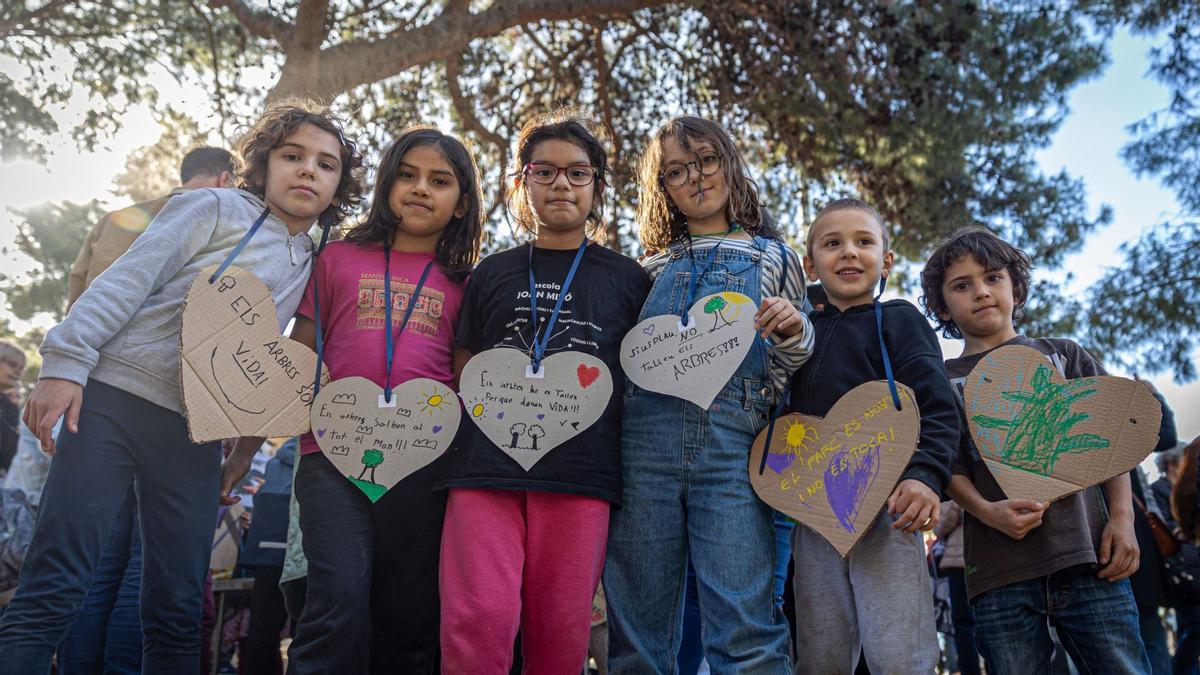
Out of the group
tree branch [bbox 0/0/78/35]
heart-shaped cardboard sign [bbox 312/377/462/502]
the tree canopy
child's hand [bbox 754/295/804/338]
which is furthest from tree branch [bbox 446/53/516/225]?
child's hand [bbox 754/295/804/338]

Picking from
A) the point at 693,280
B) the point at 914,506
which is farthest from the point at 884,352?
the point at 693,280

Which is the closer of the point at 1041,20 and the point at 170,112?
the point at 1041,20

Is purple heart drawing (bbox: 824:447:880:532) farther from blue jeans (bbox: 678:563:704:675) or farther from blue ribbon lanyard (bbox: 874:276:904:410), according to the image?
blue jeans (bbox: 678:563:704:675)

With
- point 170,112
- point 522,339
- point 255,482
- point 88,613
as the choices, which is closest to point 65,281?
point 170,112

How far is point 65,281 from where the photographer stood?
59.4ft

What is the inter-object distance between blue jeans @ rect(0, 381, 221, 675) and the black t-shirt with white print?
69cm

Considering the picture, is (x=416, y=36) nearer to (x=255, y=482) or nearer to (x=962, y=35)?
(x=255, y=482)

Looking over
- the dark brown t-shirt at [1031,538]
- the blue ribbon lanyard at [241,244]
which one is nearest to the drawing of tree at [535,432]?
the blue ribbon lanyard at [241,244]

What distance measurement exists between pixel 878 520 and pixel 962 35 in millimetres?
4765

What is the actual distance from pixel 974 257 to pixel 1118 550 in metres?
0.86

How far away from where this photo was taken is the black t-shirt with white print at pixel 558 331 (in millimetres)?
1909

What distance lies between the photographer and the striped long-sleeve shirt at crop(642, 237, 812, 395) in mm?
1980

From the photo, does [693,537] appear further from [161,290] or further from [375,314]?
[161,290]

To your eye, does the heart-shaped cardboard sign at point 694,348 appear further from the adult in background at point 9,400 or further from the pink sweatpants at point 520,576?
the adult in background at point 9,400
